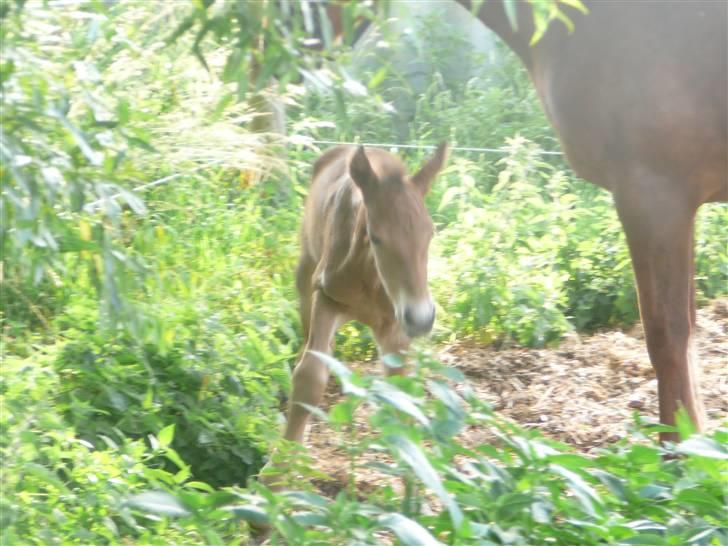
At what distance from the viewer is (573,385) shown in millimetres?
5523

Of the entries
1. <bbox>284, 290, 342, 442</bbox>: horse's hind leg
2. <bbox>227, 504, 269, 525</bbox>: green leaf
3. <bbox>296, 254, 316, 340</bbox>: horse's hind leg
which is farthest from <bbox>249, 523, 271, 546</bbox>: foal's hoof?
<bbox>227, 504, 269, 525</bbox>: green leaf

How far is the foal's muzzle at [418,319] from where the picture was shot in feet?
13.0

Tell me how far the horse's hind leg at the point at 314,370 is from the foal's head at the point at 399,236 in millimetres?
455

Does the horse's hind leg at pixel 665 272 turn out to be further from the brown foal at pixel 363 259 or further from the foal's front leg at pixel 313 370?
the foal's front leg at pixel 313 370

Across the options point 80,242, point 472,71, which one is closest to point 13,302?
point 80,242

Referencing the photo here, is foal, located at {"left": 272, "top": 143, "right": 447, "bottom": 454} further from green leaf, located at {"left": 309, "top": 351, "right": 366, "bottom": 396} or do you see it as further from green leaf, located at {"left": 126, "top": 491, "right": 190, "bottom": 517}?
green leaf, located at {"left": 309, "top": 351, "right": 366, "bottom": 396}

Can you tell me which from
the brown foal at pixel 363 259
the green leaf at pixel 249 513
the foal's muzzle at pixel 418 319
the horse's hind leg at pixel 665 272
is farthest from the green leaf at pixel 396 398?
the horse's hind leg at pixel 665 272

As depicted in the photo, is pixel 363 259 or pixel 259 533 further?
pixel 363 259

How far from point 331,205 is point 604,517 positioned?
2375 mm

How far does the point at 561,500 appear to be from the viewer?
2.82 metres

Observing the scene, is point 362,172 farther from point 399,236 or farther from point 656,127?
point 656,127

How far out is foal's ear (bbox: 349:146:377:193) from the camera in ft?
13.5

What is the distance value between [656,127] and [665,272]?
21.4 inches

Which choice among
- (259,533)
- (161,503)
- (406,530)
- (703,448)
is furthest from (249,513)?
(259,533)
